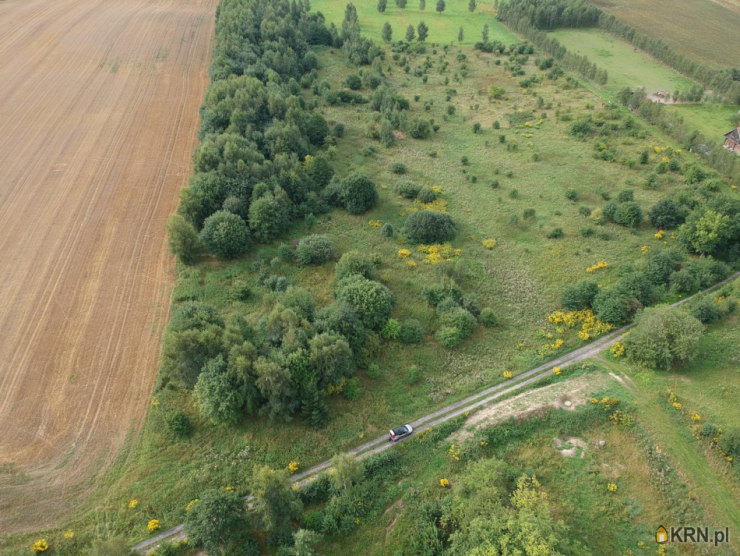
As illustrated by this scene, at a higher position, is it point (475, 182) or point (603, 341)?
point (475, 182)

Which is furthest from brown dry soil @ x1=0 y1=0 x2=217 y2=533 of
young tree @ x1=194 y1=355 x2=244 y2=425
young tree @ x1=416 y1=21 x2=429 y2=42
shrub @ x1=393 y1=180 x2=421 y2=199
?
young tree @ x1=416 y1=21 x2=429 y2=42

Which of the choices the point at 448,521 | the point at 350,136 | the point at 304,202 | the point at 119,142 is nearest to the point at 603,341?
the point at 448,521

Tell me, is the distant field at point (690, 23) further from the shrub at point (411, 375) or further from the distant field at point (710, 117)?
the shrub at point (411, 375)

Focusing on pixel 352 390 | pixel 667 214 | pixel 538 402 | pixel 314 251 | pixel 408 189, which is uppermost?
pixel 667 214

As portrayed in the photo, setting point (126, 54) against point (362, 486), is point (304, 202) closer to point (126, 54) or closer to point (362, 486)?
point (362, 486)

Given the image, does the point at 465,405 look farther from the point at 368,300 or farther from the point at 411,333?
the point at 368,300

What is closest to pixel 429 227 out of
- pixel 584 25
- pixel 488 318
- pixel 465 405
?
pixel 488 318
